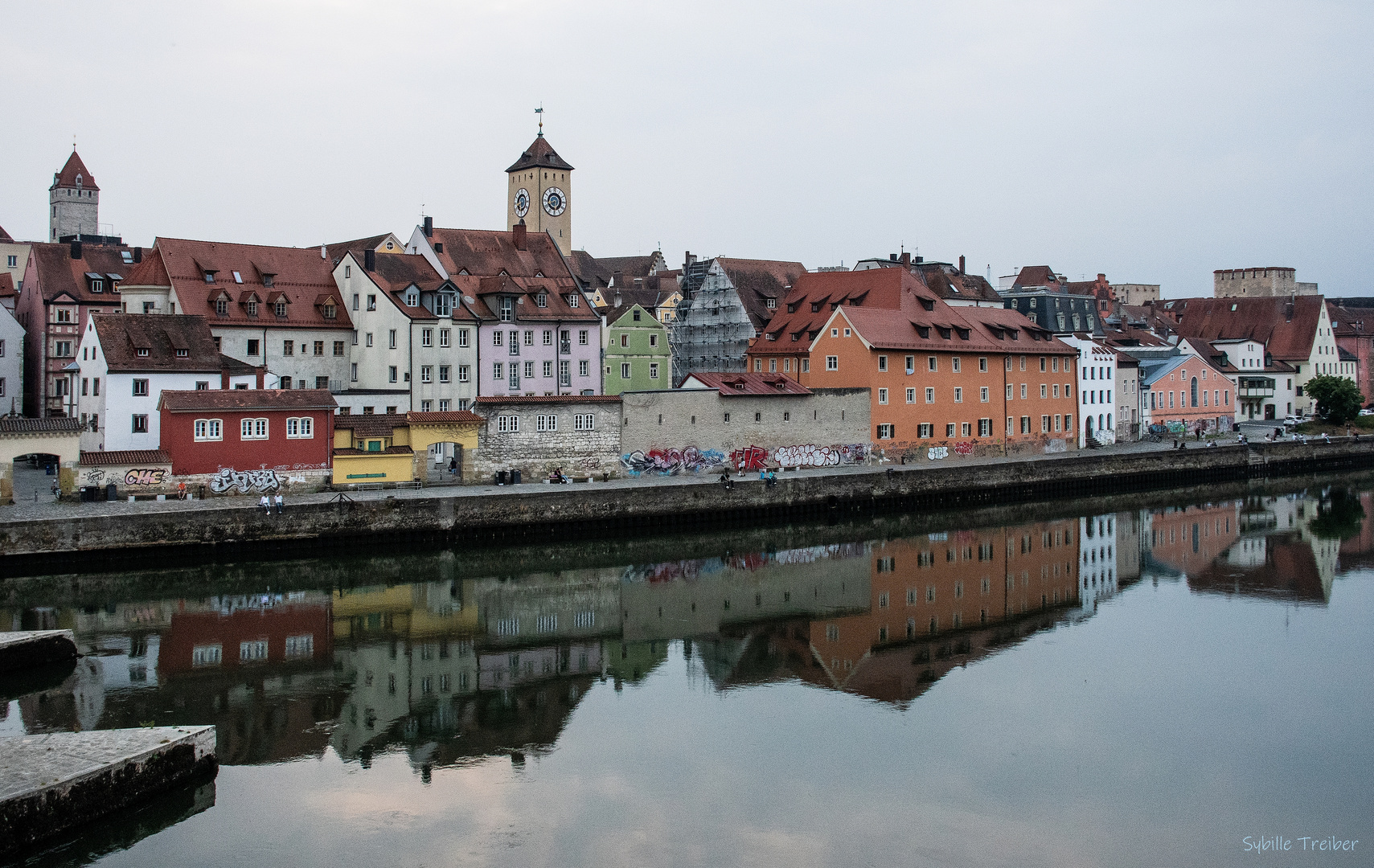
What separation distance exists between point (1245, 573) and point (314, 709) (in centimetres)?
2701

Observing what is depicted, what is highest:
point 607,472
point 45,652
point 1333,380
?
point 1333,380

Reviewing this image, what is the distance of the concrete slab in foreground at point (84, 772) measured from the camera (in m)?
14.7

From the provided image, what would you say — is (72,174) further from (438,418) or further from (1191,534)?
(1191,534)

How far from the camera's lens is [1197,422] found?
70312mm

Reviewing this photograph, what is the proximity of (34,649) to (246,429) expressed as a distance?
52.7ft

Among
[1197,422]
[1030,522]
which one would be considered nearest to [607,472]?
[1030,522]

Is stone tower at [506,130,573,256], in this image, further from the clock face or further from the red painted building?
the red painted building

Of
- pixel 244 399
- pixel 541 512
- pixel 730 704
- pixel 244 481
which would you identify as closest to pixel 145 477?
pixel 244 481

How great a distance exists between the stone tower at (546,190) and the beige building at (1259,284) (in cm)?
6228

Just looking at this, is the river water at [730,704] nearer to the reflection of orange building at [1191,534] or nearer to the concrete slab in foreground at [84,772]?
the concrete slab in foreground at [84,772]

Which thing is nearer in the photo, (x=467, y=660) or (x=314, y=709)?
(x=314, y=709)

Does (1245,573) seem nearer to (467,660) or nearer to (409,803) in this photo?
(467,660)

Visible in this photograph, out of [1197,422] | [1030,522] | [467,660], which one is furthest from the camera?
[1197,422]

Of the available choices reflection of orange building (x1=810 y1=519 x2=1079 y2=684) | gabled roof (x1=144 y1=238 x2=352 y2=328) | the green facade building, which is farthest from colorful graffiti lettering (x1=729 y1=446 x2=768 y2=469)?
gabled roof (x1=144 y1=238 x2=352 y2=328)
